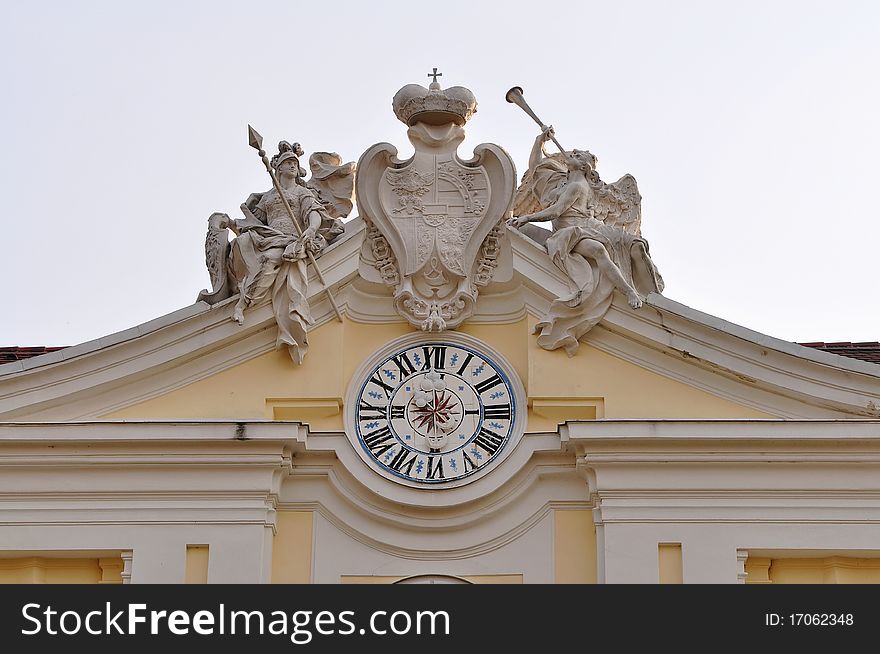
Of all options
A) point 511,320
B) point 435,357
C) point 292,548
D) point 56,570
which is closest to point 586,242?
point 511,320

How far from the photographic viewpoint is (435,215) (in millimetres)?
15930

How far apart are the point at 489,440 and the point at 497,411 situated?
0.22 metres

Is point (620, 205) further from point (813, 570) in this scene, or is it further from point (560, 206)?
point (813, 570)

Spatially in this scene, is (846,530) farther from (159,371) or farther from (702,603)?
(159,371)

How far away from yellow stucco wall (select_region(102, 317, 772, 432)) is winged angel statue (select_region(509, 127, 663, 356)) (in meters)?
0.18

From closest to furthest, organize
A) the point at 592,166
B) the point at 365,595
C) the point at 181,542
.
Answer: the point at 365,595
the point at 181,542
the point at 592,166

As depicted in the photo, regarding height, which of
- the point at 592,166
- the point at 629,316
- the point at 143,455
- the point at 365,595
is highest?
the point at 592,166

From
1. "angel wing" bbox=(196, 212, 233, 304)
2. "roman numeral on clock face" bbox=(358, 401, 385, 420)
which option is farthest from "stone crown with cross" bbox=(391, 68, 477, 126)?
"roman numeral on clock face" bbox=(358, 401, 385, 420)

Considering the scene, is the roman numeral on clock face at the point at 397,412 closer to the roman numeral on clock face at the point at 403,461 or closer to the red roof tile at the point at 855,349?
the roman numeral on clock face at the point at 403,461

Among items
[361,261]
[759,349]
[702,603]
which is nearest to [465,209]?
[361,261]

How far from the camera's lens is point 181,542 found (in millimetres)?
15047

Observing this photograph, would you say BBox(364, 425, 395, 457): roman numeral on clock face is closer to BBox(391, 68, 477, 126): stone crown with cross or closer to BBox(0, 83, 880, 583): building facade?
BBox(0, 83, 880, 583): building facade

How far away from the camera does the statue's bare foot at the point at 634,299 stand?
1548 centimetres

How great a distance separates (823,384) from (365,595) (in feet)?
11.1
